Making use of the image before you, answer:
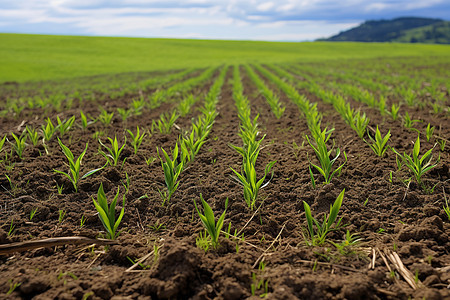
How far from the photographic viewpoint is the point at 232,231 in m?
2.16

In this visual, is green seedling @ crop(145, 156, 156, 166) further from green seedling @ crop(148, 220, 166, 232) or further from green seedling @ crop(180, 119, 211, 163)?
green seedling @ crop(148, 220, 166, 232)

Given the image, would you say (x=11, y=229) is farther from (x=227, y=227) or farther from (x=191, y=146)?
(x=191, y=146)

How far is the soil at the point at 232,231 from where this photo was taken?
1.55 m

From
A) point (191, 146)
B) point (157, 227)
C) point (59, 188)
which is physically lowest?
point (157, 227)

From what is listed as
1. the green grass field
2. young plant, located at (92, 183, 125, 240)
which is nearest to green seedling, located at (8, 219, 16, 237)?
young plant, located at (92, 183, 125, 240)

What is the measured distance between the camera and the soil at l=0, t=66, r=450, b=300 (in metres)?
1.55

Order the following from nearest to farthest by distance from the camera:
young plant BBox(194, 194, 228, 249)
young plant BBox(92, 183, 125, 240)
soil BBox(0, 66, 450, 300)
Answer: soil BBox(0, 66, 450, 300) → young plant BBox(194, 194, 228, 249) → young plant BBox(92, 183, 125, 240)

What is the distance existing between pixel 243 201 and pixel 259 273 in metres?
0.85

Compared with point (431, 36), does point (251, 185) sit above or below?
below

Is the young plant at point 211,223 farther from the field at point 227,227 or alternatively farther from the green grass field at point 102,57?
the green grass field at point 102,57

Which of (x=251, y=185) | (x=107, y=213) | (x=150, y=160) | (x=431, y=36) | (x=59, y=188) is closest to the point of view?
(x=107, y=213)

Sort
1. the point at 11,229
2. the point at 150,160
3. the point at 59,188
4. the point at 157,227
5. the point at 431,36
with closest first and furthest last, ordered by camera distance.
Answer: the point at 11,229 < the point at 157,227 < the point at 59,188 < the point at 150,160 < the point at 431,36

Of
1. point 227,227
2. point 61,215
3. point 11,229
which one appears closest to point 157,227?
point 227,227

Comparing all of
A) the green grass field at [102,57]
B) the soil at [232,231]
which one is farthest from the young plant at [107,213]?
the green grass field at [102,57]
